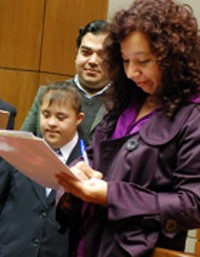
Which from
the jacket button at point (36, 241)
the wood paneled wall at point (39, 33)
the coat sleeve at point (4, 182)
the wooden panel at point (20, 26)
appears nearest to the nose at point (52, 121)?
the coat sleeve at point (4, 182)

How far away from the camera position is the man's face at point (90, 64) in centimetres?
248

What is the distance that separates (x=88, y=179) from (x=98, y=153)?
0.10m

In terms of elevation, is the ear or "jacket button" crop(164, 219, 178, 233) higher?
the ear

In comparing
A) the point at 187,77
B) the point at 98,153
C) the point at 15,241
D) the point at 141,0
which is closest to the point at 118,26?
the point at 141,0

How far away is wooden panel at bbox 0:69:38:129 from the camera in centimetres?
453

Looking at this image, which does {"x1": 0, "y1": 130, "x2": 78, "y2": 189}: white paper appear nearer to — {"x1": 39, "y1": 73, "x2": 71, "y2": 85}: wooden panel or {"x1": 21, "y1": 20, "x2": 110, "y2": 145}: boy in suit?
{"x1": 21, "y1": 20, "x2": 110, "y2": 145}: boy in suit

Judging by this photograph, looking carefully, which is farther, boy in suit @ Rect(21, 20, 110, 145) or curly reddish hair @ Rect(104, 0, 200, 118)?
boy in suit @ Rect(21, 20, 110, 145)

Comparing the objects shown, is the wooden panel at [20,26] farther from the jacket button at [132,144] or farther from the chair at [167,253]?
the chair at [167,253]

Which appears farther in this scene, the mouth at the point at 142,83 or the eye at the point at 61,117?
the eye at the point at 61,117

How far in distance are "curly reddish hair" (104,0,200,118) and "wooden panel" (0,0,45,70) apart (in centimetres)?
313

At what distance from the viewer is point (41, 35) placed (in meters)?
4.54

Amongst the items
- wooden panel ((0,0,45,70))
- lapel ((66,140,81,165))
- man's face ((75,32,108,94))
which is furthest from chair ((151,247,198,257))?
wooden panel ((0,0,45,70))

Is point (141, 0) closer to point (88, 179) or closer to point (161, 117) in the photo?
point (161, 117)

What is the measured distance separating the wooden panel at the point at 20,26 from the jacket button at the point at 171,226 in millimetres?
3406
